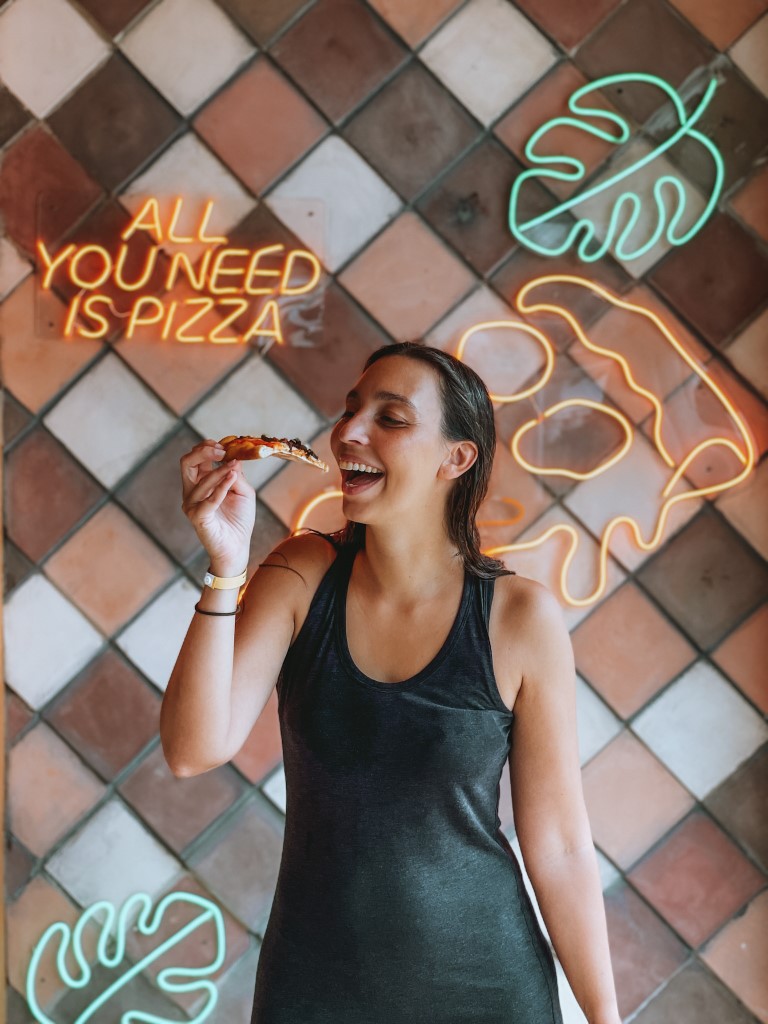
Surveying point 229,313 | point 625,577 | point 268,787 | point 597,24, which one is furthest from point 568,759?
point 597,24

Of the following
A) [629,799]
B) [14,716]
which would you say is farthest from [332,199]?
[629,799]

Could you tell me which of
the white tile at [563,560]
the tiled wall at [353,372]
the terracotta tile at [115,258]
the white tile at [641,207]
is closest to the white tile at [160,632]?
the tiled wall at [353,372]

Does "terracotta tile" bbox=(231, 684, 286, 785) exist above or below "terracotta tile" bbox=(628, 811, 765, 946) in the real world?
above

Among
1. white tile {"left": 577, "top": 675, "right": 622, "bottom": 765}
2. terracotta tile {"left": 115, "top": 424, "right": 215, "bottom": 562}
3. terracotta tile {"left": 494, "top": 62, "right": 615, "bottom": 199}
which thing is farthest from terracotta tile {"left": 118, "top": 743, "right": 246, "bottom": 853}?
terracotta tile {"left": 494, "top": 62, "right": 615, "bottom": 199}

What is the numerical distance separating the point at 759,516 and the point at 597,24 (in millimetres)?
1206

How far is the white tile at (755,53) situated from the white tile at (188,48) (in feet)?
3.73

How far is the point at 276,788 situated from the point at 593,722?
0.77 m

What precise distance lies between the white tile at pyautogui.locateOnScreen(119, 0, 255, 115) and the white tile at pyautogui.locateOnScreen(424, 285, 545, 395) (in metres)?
0.67

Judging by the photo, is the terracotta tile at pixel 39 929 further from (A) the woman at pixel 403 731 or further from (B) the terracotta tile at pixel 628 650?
(B) the terracotta tile at pixel 628 650

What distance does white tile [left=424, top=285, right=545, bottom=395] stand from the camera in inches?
86.0

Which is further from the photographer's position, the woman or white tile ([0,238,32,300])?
white tile ([0,238,32,300])

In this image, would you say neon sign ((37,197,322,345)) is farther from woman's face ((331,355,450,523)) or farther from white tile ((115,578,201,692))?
woman's face ((331,355,450,523))

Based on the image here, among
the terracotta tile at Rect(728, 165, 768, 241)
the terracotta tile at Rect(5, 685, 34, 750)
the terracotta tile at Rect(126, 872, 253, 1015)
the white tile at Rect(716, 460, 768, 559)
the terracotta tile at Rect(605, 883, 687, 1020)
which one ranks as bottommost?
the terracotta tile at Rect(605, 883, 687, 1020)

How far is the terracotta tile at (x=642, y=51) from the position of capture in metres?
2.16
